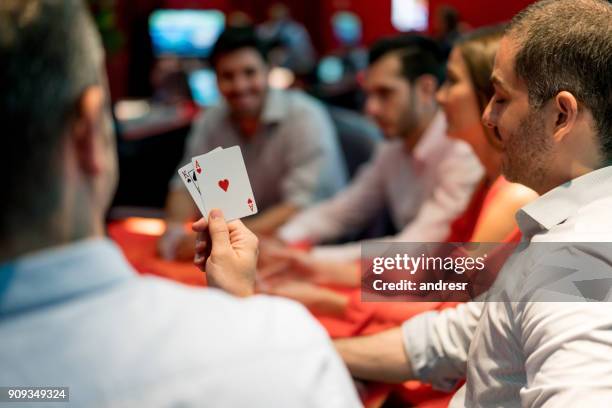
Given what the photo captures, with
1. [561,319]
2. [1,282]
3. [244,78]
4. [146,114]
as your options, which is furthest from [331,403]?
[146,114]

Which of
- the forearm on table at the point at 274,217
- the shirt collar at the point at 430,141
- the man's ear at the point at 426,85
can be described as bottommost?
the forearm on table at the point at 274,217

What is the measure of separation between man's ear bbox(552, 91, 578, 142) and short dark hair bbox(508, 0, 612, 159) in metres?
0.01

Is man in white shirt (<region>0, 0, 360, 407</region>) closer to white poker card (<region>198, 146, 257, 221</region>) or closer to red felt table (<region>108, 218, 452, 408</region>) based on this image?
white poker card (<region>198, 146, 257, 221</region>)

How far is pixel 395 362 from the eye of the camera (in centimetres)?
143

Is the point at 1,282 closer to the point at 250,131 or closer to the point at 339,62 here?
the point at 250,131

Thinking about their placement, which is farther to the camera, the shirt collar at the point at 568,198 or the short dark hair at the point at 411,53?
the short dark hair at the point at 411,53

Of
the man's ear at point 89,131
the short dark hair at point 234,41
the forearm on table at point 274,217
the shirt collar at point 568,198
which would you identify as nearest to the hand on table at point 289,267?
the forearm on table at point 274,217

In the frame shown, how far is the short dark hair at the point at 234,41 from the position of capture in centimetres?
296

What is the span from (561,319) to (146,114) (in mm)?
5124

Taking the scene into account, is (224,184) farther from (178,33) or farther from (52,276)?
(178,33)

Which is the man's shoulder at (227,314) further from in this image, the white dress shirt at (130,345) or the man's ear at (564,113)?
the man's ear at (564,113)

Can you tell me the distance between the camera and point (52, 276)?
63cm

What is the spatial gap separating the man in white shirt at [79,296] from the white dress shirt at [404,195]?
4.88 feet

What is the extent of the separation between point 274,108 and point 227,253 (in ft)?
6.83
